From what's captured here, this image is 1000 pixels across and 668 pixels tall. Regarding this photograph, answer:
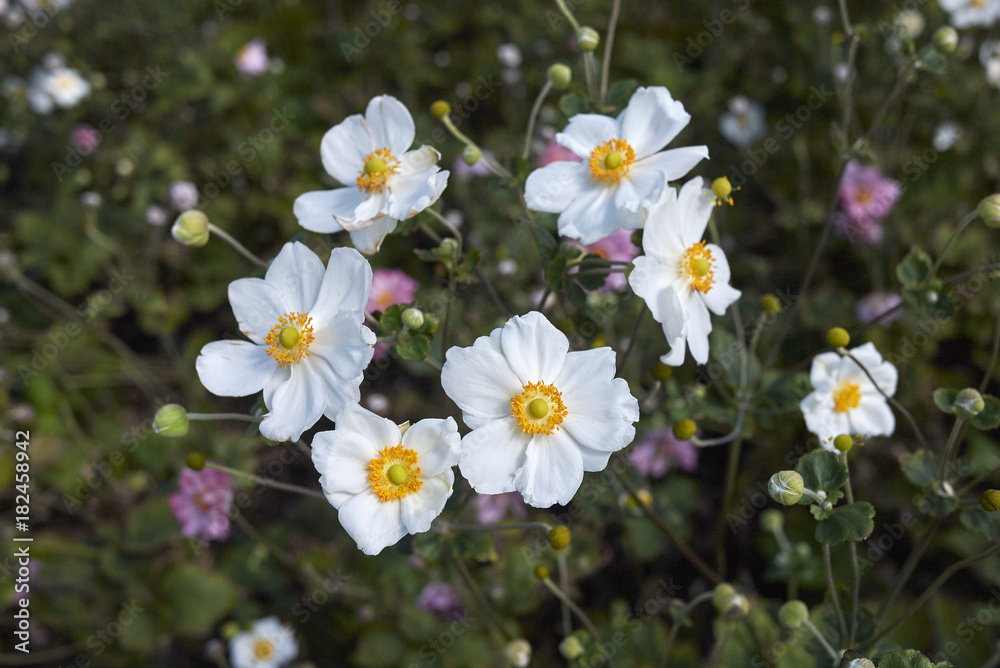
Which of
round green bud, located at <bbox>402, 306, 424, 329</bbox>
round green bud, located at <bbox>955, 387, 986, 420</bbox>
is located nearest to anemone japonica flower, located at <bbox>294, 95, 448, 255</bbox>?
round green bud, located at <bbox>402, 306, 424, 329</bbox>

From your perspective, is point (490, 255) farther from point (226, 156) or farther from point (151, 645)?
point (151, 645)

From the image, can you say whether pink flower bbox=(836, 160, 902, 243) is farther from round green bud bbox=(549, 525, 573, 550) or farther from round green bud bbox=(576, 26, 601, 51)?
round green bud bbox=(549, 525, 573, 550)

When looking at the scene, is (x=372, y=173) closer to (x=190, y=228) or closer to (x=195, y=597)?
(x=190, y=228)

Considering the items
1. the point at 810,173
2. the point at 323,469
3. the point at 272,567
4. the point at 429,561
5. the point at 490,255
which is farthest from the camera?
the point at 810,173

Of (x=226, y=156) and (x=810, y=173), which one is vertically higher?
(x=226, y=156)

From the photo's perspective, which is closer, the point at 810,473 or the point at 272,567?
the point at 810,473

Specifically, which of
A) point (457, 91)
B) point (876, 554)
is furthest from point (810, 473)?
point (457, 91)

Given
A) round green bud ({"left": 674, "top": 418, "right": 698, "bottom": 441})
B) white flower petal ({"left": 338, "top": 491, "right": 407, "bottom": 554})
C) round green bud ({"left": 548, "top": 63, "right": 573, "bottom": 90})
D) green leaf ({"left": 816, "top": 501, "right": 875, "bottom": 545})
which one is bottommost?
green leaf ({"left": 816, "top": 501, "right": 875, "bottom": 545})
